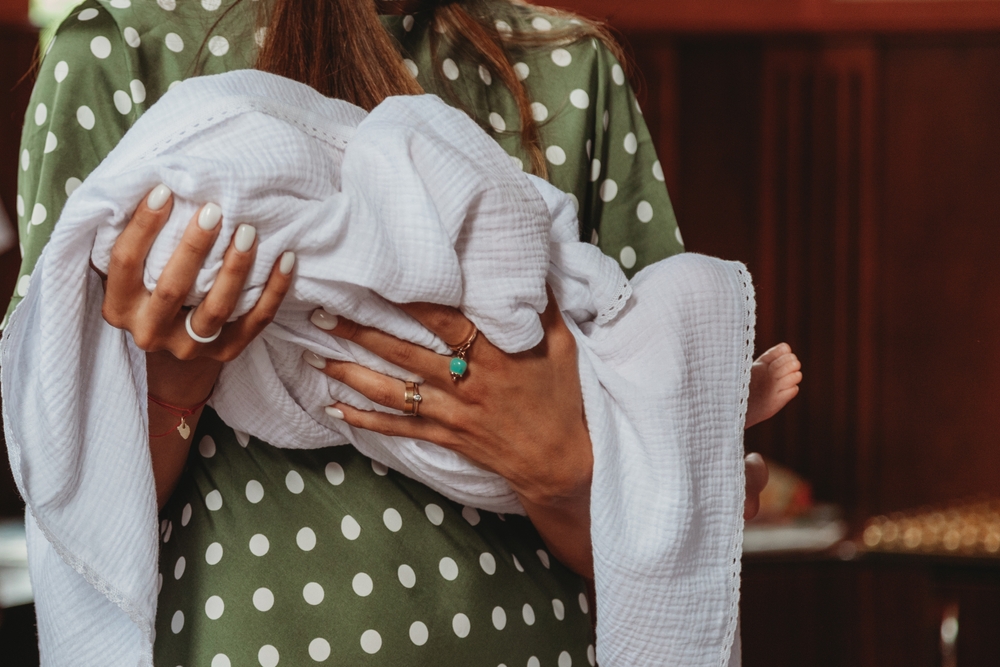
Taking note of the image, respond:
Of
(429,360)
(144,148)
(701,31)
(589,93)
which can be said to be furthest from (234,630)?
(701,31)

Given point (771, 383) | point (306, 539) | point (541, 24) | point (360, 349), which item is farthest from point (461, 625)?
point (541, 24)

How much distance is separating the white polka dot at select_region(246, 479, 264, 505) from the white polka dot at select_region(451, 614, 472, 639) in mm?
189

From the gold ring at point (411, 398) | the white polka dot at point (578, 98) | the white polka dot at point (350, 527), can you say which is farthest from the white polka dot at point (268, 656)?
the white polka dot at point (578, 98)

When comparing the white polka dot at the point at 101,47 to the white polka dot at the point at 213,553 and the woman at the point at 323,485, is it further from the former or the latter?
the white polka dot at the point at 213,553

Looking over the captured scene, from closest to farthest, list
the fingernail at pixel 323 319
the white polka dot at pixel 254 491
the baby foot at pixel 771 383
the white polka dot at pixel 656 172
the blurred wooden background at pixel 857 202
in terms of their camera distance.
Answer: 1. the fingernail at pixel 323 319
2. the white polka dot at pixel 254 491
3. the baby foot at pixel 771 383
4. the white polka dot at pixel 656 172
5. the blurred wooden background at pixel 857 202

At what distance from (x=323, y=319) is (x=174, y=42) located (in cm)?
30

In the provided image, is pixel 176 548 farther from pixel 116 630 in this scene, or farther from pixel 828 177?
pixel 828 177

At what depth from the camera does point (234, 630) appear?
0.83 metres

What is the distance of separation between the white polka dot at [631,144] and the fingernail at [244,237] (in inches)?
19.8

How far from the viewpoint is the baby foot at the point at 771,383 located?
3.18 feet

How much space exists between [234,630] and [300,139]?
39 centimetres

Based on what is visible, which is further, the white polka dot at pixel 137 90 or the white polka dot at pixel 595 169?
the white polka dot at pixel 595 169

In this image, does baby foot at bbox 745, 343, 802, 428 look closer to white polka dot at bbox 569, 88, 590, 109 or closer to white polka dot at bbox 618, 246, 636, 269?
white polka dot at bbox 618, 246, 636, 269

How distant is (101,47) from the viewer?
85cm
